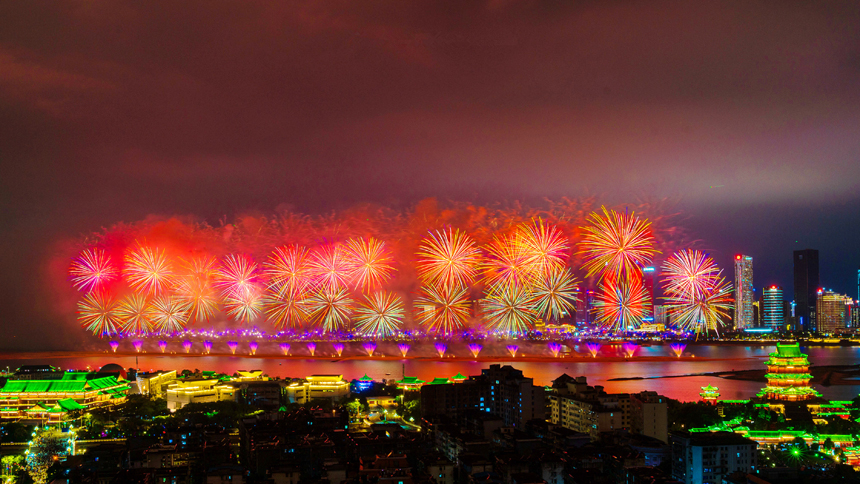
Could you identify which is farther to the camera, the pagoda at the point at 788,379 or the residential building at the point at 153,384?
the residential building at the point at 153,384

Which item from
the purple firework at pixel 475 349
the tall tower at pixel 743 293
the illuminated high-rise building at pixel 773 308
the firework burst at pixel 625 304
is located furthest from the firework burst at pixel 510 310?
the illuminated high-rise building at pixel 773 308

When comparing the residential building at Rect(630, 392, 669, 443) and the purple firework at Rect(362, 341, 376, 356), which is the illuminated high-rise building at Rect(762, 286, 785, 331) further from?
the residential building at Rect(630, 392, 669, 443)

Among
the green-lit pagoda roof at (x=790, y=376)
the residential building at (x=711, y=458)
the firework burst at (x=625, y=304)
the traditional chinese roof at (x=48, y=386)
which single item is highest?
the firework burst at (x=625, y=304)

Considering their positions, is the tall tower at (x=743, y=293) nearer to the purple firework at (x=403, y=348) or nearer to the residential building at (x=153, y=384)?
the purple firework at (x=403, y=348)

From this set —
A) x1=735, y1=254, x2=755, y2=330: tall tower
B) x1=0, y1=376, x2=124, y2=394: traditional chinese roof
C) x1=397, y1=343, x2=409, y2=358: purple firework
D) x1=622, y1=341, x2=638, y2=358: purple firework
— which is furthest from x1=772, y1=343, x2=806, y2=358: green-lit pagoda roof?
x1=735, y1=254, x2=755, y2=330: tall tower

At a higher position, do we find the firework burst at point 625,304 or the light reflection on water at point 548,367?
the firework burst at point 625,304

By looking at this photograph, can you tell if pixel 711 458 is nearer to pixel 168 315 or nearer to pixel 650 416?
pixel 650 416

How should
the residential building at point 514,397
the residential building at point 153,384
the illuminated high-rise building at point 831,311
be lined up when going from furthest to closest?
the illuminated high-rise building at point 831,311 → the residential building at point 153,384 → the residential building at point 514,397

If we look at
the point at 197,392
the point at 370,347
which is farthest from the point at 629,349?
the point at 197,392
